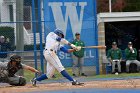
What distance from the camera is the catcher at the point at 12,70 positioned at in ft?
44.5

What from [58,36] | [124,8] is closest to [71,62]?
[58,36]

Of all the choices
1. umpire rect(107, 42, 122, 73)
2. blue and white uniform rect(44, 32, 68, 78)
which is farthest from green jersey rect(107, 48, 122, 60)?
blue and white uniform rect(44, 32, 68, 78)

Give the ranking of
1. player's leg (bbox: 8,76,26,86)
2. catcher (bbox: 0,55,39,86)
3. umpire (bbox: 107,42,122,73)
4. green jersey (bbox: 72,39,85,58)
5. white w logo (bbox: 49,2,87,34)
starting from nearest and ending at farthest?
catcher (bbox: 0,55,39,86), player's leg (bbox: 8,76,26,86), green jersey (bbox: 72,39,85,58), white w logo (bbox: 49,2,87,34), umpire (bbox: 107,42,122,73)

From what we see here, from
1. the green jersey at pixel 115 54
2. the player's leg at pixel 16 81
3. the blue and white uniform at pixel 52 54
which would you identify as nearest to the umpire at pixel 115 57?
the green jersey at pixel 115 54

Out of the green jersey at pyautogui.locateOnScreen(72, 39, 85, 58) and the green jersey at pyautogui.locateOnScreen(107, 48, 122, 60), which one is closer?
the green jersey at pyautogui.locateOnScreen(72, 39, 85, 58)

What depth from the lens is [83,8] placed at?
19234 millimetres

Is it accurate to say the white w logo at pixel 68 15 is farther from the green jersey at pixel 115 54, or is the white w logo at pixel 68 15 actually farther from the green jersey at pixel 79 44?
the green jersey at pixel 115 54

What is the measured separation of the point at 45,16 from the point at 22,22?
1197 mm

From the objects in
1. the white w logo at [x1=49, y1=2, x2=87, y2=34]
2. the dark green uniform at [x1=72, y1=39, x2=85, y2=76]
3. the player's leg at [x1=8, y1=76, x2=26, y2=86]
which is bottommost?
the player's leg at [x1=8, y1=76, x2=26, y2=86]

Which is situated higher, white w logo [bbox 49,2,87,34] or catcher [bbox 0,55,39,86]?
white w logo [bbox 49,2,87,34]

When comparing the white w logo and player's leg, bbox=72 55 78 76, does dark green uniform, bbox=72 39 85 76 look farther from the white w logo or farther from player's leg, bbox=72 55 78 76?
the white w logo

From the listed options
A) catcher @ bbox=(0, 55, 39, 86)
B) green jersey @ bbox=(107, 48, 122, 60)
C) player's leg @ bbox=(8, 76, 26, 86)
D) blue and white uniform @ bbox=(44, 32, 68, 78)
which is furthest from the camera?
green jersey @ bbox=(107, 48, 122, 60)

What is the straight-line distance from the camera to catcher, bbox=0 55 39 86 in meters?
Result: 13.6

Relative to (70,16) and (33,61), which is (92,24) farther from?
(33,61)
